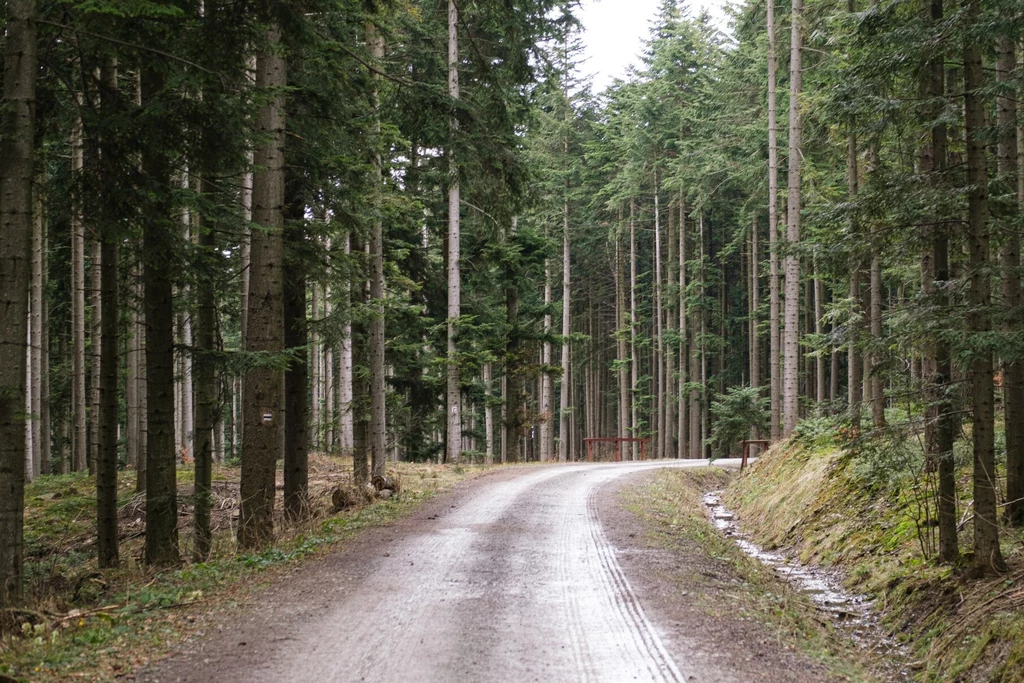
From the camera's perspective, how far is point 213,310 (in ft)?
36.2

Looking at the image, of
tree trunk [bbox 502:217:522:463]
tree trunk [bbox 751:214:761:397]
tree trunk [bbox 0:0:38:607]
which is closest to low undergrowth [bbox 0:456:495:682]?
tree trunk [bbox 0:0:38:607]

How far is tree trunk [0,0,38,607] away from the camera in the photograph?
270 inches

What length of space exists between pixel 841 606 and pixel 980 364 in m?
3.36

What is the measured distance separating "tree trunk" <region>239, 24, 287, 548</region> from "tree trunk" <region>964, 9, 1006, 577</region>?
25.9 ft

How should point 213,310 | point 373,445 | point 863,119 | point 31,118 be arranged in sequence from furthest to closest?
point 373,445, point 213,310, point 863,119, point 31,118

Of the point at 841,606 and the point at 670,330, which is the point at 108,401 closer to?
the point at 841,606

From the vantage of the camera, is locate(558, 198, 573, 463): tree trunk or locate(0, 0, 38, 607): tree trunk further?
locate(558, 198, 573, 463): tree trunk

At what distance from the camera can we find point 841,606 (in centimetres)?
877

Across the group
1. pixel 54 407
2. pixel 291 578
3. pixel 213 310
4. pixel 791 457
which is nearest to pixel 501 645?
pixel 291 578

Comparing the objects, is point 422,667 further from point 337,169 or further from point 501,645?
point 337,169

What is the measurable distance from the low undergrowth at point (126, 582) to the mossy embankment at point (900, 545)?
6493mm

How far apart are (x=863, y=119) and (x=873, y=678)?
668cm

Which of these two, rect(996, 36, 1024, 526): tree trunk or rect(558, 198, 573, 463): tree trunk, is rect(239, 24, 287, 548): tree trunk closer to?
rect(996, 36, 1024, 526): tree trunk

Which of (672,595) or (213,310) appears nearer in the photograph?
(672,595)
